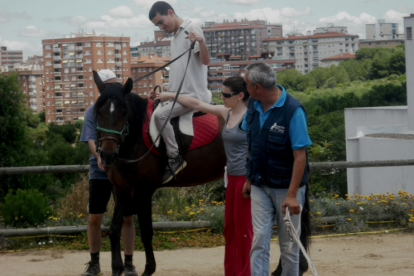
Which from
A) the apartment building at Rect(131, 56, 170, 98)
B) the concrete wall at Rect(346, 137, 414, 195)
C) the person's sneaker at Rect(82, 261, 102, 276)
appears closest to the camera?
the person's sneaker at Rect(82, 261, 102, 276)

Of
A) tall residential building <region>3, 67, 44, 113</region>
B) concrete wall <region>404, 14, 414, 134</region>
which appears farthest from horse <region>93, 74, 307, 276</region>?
tall residential building <region>3, 67, 44, 113</region>

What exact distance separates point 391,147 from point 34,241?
23.6 meters

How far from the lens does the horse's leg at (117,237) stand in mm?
4883

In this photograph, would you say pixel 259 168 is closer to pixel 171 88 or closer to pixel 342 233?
pixel 171 88

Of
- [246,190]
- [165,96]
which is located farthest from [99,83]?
[246,190]

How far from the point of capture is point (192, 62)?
199 inches

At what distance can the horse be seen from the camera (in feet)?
14.8

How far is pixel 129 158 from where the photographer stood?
15.9 ft

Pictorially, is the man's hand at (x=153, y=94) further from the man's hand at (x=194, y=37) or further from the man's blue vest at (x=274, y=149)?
the man's blue vest at (x=274, y=149)

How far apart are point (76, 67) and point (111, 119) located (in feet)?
500

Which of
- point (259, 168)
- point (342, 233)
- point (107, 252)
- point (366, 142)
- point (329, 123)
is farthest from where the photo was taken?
point (329, 123)

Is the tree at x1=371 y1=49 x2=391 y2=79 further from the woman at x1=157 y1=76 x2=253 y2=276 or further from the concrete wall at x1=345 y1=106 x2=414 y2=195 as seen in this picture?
the woman at x1=157 y1=76 x2=253 y2=276

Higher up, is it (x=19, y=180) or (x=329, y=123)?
(x=329, y=123)

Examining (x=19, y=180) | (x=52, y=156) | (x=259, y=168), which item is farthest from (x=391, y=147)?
(x=52, y=156)
